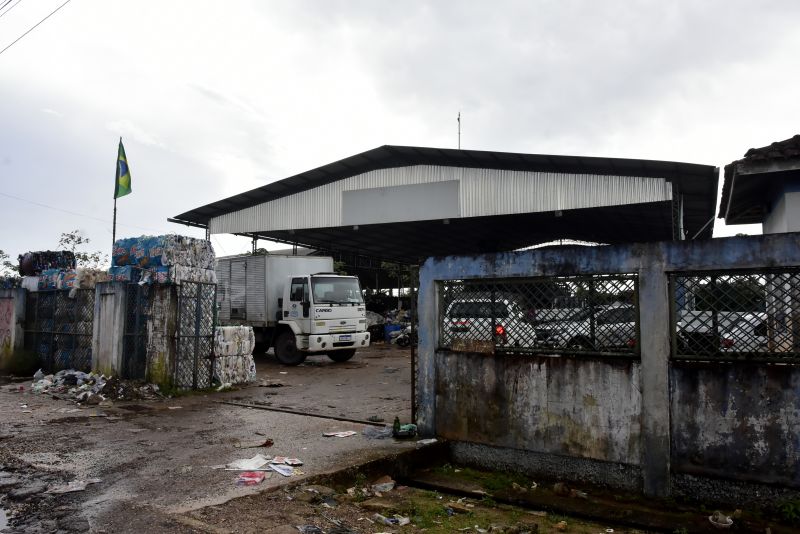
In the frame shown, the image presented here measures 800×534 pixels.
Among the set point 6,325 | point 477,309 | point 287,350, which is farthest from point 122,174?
point 477,309

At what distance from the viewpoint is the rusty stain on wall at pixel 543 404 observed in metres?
5.27

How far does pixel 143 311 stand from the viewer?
33.3ft

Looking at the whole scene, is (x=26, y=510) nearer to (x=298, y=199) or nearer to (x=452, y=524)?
(x=452, y=524)

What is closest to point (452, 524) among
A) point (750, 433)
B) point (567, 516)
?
point (567, 516)

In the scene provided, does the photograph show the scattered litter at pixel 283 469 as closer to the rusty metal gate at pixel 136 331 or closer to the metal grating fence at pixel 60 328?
the rusty metal gate at pixel 136 331

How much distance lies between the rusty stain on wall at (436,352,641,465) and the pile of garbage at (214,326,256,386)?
5904 millimetres

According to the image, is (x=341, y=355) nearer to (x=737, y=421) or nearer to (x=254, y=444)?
(x=254, y=444)

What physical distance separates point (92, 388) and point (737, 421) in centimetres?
961

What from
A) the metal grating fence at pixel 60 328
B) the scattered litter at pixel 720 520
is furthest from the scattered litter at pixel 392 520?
the metal grating fence at pixel 60 328

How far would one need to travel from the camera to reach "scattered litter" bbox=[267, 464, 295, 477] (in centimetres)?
522

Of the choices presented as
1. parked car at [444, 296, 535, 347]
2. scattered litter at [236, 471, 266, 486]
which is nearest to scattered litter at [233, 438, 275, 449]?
scattered litter at [236, 471, 266, 486]

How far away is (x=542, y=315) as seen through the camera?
576 cm

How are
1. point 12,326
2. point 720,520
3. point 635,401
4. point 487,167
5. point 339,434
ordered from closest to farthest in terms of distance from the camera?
point 720,520 → point 635,401 → point 339,434 → point 12,326 → point 487,167

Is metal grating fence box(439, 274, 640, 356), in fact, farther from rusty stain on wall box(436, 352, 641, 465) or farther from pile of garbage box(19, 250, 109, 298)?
pile of garbage box(19, 250, 109, 298)
